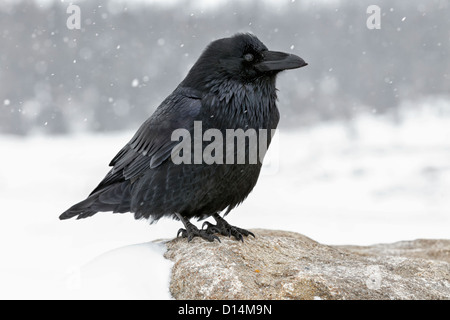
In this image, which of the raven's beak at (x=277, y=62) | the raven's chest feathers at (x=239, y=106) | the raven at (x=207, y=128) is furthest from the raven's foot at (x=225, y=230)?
the raven's beak at (x=277, y=62)

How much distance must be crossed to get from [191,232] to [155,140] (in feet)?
2.67

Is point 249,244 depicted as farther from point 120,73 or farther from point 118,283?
point 120,73

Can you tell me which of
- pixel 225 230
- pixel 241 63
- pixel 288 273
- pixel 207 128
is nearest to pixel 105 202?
pixel 225 230

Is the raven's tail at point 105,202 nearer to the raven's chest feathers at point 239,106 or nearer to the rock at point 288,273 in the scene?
the rock at point 288,273

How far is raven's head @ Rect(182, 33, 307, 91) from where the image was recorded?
4684 mm

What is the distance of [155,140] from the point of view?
480cm

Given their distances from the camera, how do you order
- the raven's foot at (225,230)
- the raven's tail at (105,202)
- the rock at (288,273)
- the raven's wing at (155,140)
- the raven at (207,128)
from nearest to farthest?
the rock at (288,273) < the raven at (207,128) < the raven's wing at (155,140) < the raven's foot at (225,230) < the raven's tail at (105,202)

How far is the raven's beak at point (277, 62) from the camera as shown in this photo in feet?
15.3

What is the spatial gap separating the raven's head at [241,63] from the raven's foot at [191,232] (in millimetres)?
1082

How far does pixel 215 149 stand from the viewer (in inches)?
173
